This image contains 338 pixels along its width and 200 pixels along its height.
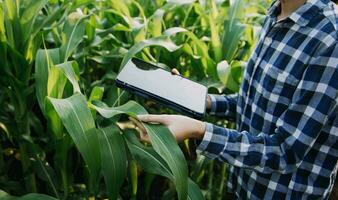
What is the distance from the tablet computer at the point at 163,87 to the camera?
802 mm

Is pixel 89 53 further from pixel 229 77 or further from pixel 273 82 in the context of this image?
pixel 273 82

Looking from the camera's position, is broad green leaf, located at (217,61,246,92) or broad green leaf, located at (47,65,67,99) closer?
broad green leaf, located at (47,65,67,99)

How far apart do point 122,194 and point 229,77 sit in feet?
1.48

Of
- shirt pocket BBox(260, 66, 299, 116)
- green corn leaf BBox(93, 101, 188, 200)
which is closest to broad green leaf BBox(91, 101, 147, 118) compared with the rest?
green corn leaf BBox(93, 101, 188, 200)

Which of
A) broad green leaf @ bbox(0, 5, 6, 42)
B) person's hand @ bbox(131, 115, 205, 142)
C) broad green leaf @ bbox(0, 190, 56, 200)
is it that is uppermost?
broad green leaf @ bbox(0, 5, 6, 42)

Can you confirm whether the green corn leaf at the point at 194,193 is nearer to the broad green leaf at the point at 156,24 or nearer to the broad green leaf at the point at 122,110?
the broad green leaf at the point at 122,110

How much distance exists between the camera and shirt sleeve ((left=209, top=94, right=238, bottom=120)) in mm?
989

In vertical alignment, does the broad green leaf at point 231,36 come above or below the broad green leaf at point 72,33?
below

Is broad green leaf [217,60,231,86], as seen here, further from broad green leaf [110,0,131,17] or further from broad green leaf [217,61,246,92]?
A: broad green leaf [110,0,131,17]

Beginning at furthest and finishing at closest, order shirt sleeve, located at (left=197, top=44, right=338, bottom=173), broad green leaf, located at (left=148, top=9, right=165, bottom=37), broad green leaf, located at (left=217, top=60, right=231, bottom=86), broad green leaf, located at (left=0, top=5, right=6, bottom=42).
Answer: broad green leaf, located at (left=148, top=9, right=165, bottom=37) → broad green leaf, located at (left=217, top=60, right=231, bottom=86) → broad green leaf, located at (left=0, top=5, right=6, bottom=42) → shirt sleeve, located at (left=197, top=44, right=338, bottom=173)

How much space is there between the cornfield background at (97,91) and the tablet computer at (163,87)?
0.12 feet

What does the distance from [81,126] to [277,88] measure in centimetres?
35

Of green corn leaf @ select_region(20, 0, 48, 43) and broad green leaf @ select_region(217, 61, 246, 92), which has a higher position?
green corn leaf @ select_region(20, 0, 48, 43)

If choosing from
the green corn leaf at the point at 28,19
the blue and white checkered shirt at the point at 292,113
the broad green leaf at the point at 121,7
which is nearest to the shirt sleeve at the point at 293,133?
the blue and white checkered shirt at the point at 292,113
